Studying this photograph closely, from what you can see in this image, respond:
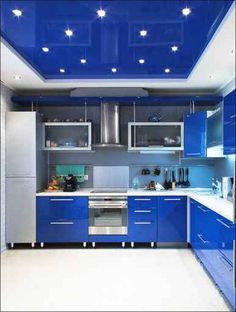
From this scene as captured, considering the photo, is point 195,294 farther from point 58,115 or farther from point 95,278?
point 58,115

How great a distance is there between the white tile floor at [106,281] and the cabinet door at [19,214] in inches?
8.4

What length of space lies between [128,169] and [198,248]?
1.83 metres

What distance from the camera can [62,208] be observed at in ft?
14.8

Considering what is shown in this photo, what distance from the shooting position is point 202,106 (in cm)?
506

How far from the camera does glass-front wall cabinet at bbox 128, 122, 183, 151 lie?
480 cm

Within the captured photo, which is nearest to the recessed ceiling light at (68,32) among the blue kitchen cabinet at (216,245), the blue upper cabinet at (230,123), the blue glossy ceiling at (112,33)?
the blue glossy ceiling at (112,33)

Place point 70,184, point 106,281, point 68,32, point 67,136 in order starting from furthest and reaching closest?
point 67,136 → point 70,184 → point 106,281 → point 68,32

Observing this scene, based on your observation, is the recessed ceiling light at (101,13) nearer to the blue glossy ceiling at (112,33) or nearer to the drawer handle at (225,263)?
the blue glossy ceiling at (112,33)

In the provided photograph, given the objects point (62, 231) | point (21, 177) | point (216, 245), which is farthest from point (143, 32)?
point (62, 231)

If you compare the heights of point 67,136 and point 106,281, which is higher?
point 67,136

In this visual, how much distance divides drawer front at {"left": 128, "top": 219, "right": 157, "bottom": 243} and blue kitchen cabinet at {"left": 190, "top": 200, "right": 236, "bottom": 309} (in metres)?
0.71

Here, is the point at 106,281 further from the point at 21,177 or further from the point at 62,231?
the point at 21,177

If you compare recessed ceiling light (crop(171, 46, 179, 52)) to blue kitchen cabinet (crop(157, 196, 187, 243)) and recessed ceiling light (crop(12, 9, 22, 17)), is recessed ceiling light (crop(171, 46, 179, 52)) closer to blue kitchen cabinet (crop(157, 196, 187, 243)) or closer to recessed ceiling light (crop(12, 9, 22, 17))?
recessed ceiling light (crop(12, 9, 22, 17))

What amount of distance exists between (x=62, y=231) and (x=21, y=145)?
1400 mm
